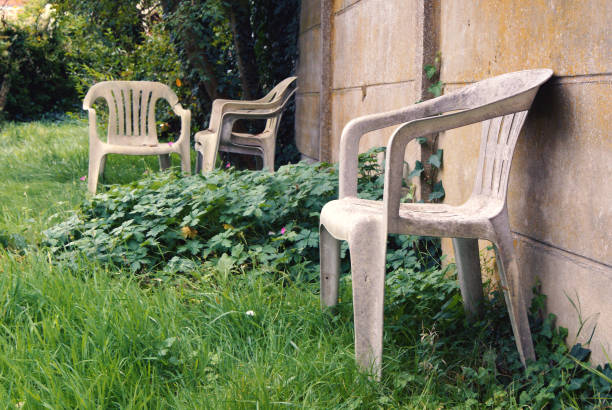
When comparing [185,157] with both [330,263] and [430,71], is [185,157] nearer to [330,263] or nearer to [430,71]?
[430,71]

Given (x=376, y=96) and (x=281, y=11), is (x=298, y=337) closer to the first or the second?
(x=376, y=96)

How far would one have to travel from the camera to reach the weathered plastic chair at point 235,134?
5.01m

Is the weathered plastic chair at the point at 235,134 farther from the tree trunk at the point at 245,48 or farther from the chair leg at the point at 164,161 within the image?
the tree trunk at the point at 245,48

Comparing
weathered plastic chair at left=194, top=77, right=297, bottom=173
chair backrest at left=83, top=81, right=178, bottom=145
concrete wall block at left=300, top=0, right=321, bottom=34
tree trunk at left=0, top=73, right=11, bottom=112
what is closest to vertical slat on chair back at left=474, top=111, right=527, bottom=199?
weathered plastic chair at left=194, top=77, right=297, bottom=173

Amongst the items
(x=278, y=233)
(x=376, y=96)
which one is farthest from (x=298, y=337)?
(x=376, y=96)

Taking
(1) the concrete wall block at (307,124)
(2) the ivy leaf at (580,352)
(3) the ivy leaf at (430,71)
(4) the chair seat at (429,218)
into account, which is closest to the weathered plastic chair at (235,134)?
(1) the concrete wall block at (307,124)

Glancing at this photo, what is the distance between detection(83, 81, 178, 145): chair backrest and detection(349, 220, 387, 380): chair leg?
155 inches

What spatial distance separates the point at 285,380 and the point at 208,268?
116 cm

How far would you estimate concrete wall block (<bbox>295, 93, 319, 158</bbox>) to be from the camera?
5207 mm

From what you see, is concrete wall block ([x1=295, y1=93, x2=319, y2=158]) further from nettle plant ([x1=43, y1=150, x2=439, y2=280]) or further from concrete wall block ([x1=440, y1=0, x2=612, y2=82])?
concrete wall block ([x1=440, y1=0, x2=612, y2=82])

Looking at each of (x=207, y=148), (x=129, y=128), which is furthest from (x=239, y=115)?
(x=129, y=128)

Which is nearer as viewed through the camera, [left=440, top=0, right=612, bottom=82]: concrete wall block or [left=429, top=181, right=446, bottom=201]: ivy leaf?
[left=440, top=0, right=612, bottom=82]: concrete wall block

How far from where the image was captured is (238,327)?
212 centimetres

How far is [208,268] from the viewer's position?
277 cm
